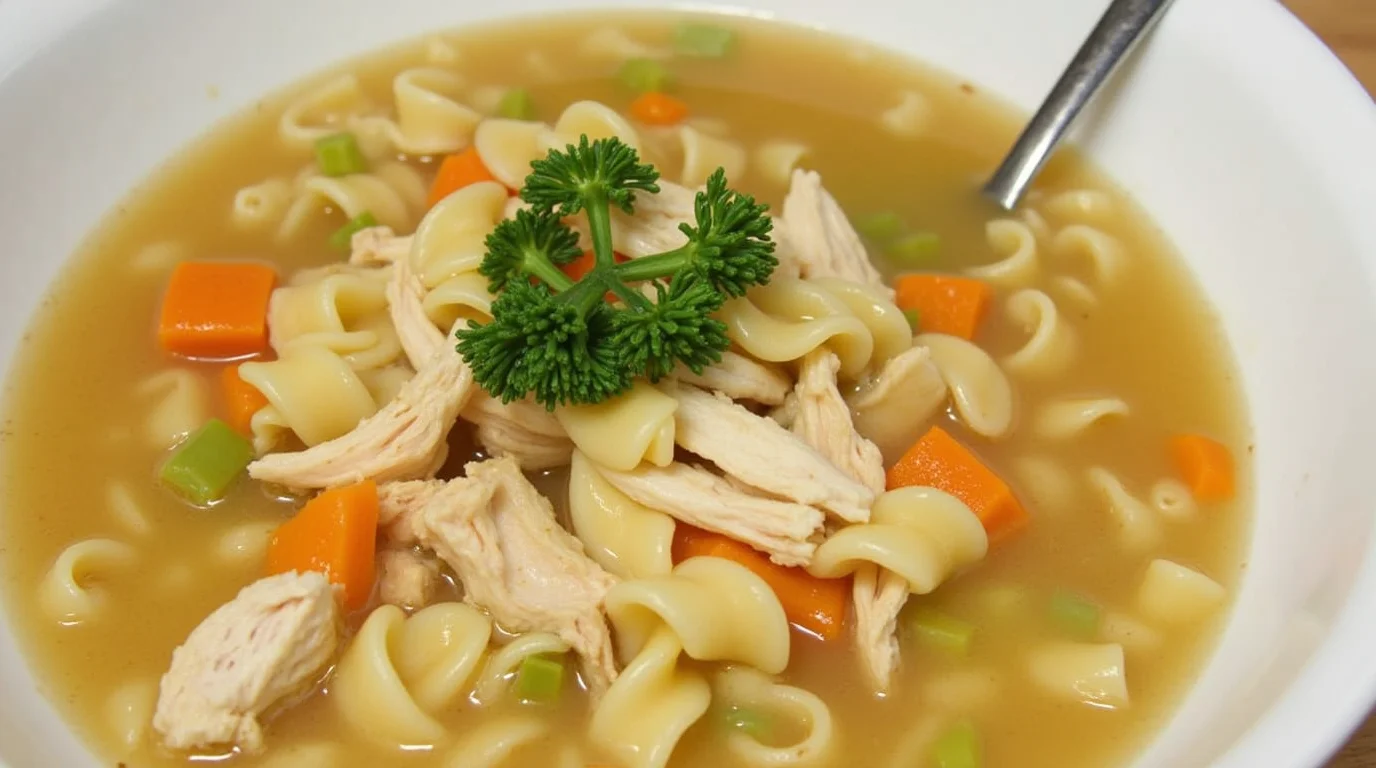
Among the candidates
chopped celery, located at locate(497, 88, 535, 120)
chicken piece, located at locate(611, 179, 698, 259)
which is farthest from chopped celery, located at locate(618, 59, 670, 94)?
chicken piece, located at locate(611, 179, 698, 259)

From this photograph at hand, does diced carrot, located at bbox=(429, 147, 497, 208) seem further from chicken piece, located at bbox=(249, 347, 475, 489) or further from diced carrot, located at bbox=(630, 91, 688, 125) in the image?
chicken piece, located at bbox=(249, 347, 475, 489)

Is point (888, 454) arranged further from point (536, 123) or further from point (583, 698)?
point (536, 123)

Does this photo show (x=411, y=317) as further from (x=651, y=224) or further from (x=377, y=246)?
(x=651, y=224)

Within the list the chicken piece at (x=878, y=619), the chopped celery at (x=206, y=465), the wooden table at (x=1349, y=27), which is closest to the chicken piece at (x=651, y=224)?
the chicken piece at (x=878, y=619)

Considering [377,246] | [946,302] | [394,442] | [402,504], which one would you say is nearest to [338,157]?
[377,246]

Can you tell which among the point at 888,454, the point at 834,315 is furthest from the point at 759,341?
the point at 888,454
